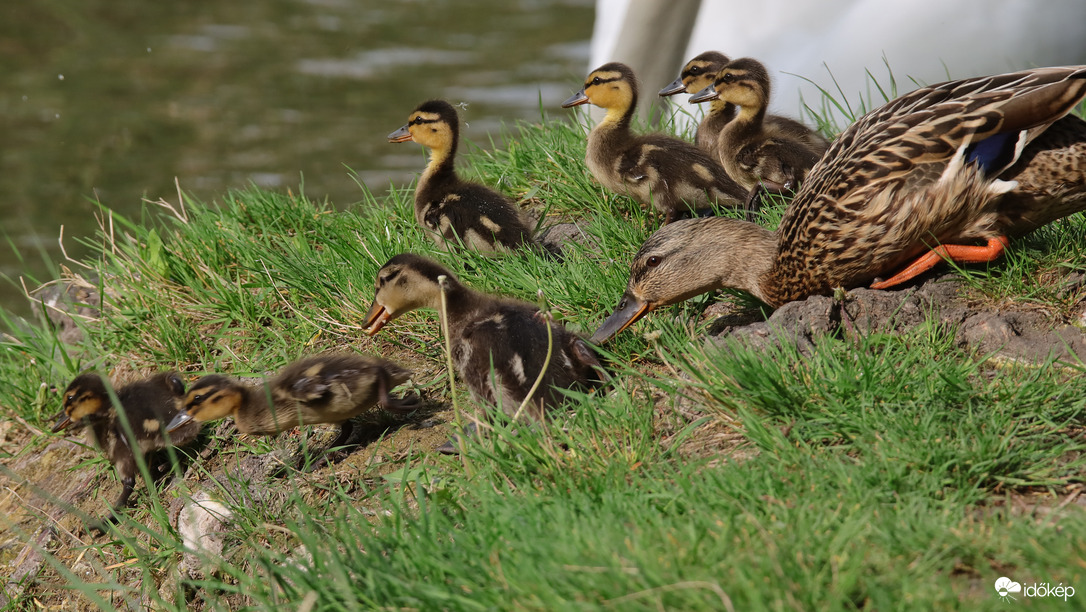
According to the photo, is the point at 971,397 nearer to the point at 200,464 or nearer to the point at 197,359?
the point at 200,464

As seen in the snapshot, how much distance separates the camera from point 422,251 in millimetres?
4109

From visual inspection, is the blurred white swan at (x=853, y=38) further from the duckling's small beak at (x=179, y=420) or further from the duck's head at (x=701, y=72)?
the duckling's small beak at (x=179, y=420)

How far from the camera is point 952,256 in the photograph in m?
3.15

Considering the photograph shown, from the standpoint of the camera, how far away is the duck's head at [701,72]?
462 centimetres

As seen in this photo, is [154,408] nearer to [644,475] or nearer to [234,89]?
[644,475]

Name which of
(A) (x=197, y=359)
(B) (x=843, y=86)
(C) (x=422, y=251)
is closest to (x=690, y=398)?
(C) (x=422, y=251)

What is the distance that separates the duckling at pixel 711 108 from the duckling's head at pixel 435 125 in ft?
3.20

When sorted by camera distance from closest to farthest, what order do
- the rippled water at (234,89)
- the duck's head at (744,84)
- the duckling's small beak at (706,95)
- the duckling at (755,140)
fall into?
the duckling at (755,140) < the duck's head at (744,84) < the duckling's small beak at (706,95) < the rippled water at (234,89)

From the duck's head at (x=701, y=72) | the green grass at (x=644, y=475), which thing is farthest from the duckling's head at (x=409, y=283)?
the duck's head at (x=701, y=72)

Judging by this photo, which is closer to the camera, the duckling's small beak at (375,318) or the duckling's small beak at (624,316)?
the duckling's small beak at (624,316)

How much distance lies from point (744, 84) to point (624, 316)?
145cm

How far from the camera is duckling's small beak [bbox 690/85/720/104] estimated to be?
4387 mm

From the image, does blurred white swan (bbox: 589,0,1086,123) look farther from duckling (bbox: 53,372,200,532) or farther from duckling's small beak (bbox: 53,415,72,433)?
duckling's small beak (bbox: 53,415,72,433)

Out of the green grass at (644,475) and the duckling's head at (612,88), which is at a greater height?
the duckling's head at (612,88)
